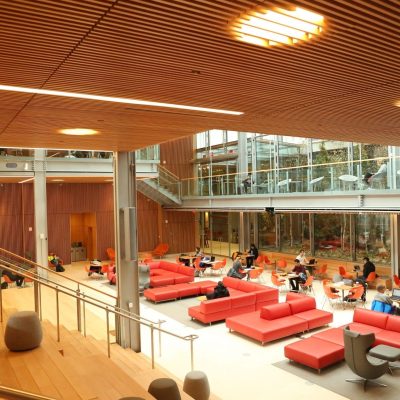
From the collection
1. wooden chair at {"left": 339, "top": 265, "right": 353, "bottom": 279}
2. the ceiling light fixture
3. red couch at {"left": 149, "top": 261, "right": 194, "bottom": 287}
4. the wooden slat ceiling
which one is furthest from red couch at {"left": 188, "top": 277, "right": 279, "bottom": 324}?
the ceiling light fixture

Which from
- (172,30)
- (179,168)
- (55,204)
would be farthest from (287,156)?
(172,30)

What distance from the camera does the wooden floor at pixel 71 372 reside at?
5740 mm

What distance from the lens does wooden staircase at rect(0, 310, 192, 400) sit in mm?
5727

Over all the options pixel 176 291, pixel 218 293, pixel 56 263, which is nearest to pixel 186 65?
pixel 218 293

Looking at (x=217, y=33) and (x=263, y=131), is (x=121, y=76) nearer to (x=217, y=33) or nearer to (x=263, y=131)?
(x=217, y=33)

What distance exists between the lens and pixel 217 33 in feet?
10.9

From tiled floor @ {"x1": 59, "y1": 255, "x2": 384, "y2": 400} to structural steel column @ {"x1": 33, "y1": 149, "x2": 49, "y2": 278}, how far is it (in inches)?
247

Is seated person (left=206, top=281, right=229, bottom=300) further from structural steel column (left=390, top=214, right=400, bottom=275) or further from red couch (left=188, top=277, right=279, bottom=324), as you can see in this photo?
structural steel column (left=390, top=214, right=400, bottom=275)

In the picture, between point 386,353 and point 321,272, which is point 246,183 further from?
point 386,353

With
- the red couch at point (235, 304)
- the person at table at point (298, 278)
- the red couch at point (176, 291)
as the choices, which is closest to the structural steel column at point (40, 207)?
the red couch at point (176, 291)

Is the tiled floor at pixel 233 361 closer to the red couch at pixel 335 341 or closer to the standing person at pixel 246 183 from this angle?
the red couch at pixel 335 341

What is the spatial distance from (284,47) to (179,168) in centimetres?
2530

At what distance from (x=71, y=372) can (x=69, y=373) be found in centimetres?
12

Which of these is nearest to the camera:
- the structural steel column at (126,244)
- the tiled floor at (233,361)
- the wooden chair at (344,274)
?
the tiled floor at (233,361)
